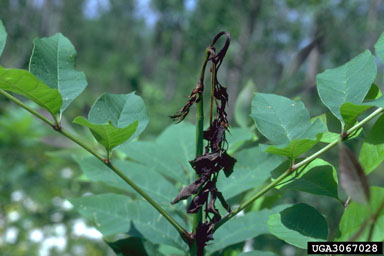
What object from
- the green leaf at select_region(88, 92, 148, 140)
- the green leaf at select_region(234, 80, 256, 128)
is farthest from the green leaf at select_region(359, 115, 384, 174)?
the green leaf at select_region(234, 80, 256, 128)

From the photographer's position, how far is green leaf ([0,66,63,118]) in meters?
0.35

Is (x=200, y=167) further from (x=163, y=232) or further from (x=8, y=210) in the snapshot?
(x=8, y=210)

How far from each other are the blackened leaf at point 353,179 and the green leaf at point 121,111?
0.24m

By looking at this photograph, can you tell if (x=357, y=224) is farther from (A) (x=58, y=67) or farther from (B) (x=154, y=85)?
(B) (x=154, y=85)

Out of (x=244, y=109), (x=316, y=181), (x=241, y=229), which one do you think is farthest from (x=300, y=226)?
(x=244, y=109)

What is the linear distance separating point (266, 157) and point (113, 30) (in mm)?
22892

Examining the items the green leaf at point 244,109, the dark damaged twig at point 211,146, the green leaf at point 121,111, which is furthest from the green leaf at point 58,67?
the green leaf at point 244,109

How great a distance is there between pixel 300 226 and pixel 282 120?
11 cm

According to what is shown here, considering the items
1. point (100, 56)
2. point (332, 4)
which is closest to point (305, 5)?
point (332, 4)

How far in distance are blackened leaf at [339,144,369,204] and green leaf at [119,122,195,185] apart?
365 mm

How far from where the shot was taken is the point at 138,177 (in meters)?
0.59

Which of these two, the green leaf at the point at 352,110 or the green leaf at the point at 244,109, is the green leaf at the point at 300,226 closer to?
the green leaf at the point at 352,110

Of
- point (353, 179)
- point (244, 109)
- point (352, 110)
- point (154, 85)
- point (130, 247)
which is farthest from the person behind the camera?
point (154, 85)

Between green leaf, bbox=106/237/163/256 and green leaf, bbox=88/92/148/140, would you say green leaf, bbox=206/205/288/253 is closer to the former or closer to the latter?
green leaf, bbox=106/237/163/256
